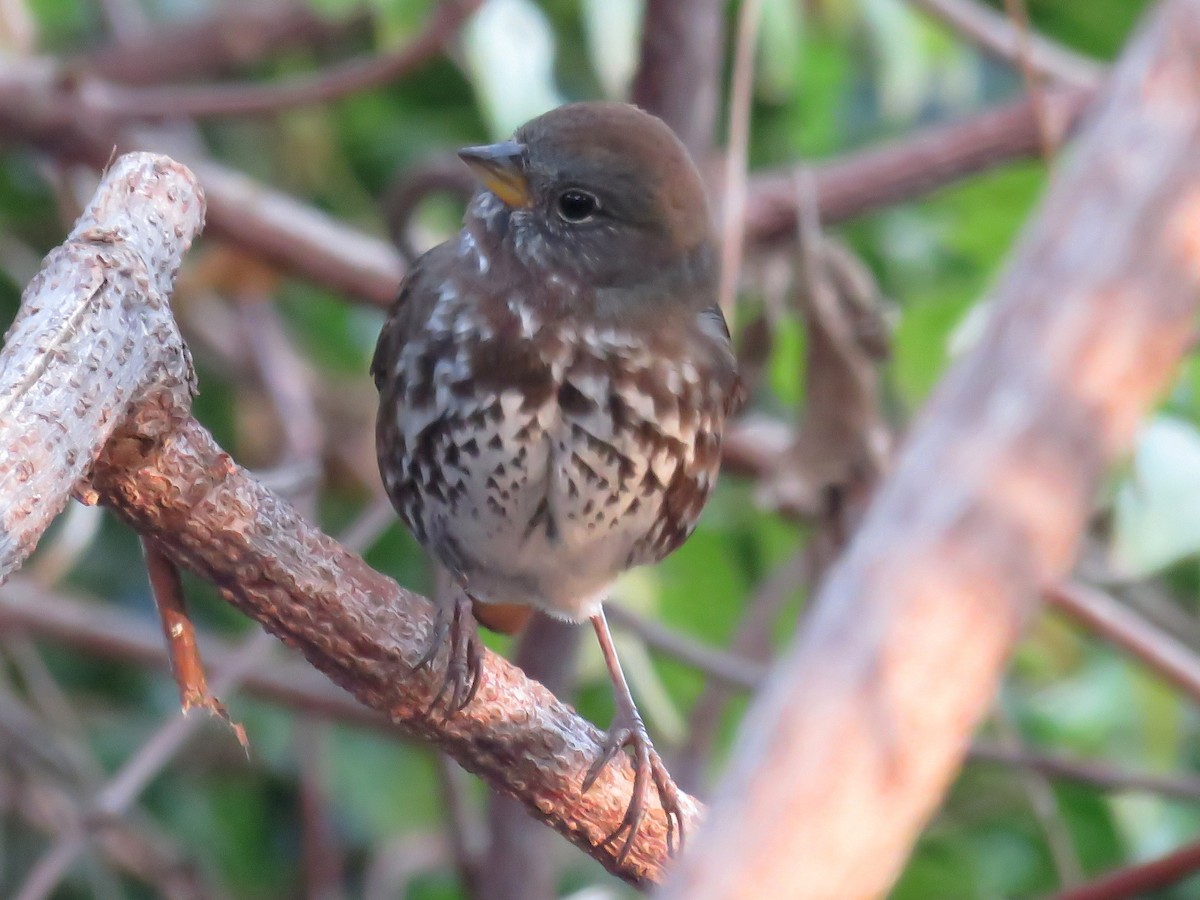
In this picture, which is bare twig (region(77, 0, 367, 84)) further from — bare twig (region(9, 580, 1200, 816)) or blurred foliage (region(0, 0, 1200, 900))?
bare twig (region(9, 580, 1200, 816))

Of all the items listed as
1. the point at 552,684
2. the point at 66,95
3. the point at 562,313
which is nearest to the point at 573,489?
the point at 562,313

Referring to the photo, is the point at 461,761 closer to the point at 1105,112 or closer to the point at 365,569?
the point at 365,569

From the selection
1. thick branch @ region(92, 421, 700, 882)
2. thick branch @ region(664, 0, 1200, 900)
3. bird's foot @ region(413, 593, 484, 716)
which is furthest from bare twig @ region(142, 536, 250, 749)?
thick branch @ region(664, 0, 1200, 900)

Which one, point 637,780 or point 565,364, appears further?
point 565,364

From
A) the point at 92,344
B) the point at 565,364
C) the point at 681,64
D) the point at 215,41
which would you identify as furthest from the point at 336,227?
the point at 92,344

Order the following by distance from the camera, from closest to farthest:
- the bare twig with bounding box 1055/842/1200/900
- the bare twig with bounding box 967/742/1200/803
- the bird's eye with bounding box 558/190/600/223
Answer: the bare twig with bounding box 1055/842/1200/900 → the bird's eye with bounding box 558/190/600/223 → the bare twig with bounding box 967/742/1200/803

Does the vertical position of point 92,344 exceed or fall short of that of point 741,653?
it exceeds it

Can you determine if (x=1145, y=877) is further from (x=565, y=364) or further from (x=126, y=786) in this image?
(x=126, y=786)
